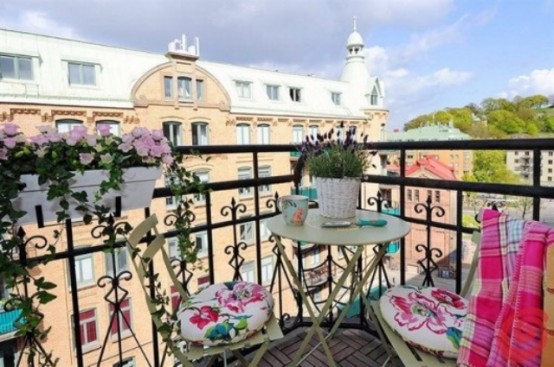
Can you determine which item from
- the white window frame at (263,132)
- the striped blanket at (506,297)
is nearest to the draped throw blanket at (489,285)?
the striped blanket at (506,297)

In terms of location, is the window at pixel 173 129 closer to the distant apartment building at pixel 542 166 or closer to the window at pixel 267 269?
the window at pixel 267 269

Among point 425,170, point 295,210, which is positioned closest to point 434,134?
point 425,170

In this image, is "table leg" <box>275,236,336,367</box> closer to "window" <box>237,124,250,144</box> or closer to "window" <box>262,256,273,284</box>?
"window" <box>262,256,273,284</box>

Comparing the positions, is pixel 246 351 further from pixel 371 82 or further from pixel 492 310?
pixel 371 82

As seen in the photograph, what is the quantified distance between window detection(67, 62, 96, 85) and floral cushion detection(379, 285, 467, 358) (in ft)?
31.8

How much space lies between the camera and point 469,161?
740 inches

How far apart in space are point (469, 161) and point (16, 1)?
20.5m

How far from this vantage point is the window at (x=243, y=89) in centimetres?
1157

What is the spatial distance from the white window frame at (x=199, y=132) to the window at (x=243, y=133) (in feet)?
3.77

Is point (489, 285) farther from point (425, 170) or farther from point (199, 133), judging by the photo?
Answer: point (199, 133)

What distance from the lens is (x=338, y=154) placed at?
1.40 m

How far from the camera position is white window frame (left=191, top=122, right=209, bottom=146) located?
1065 cm

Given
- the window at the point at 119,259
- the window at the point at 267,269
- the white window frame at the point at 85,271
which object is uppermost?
the window at the point at 119,259

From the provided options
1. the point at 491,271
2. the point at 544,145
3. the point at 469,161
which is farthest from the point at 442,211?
the point at 469,161
